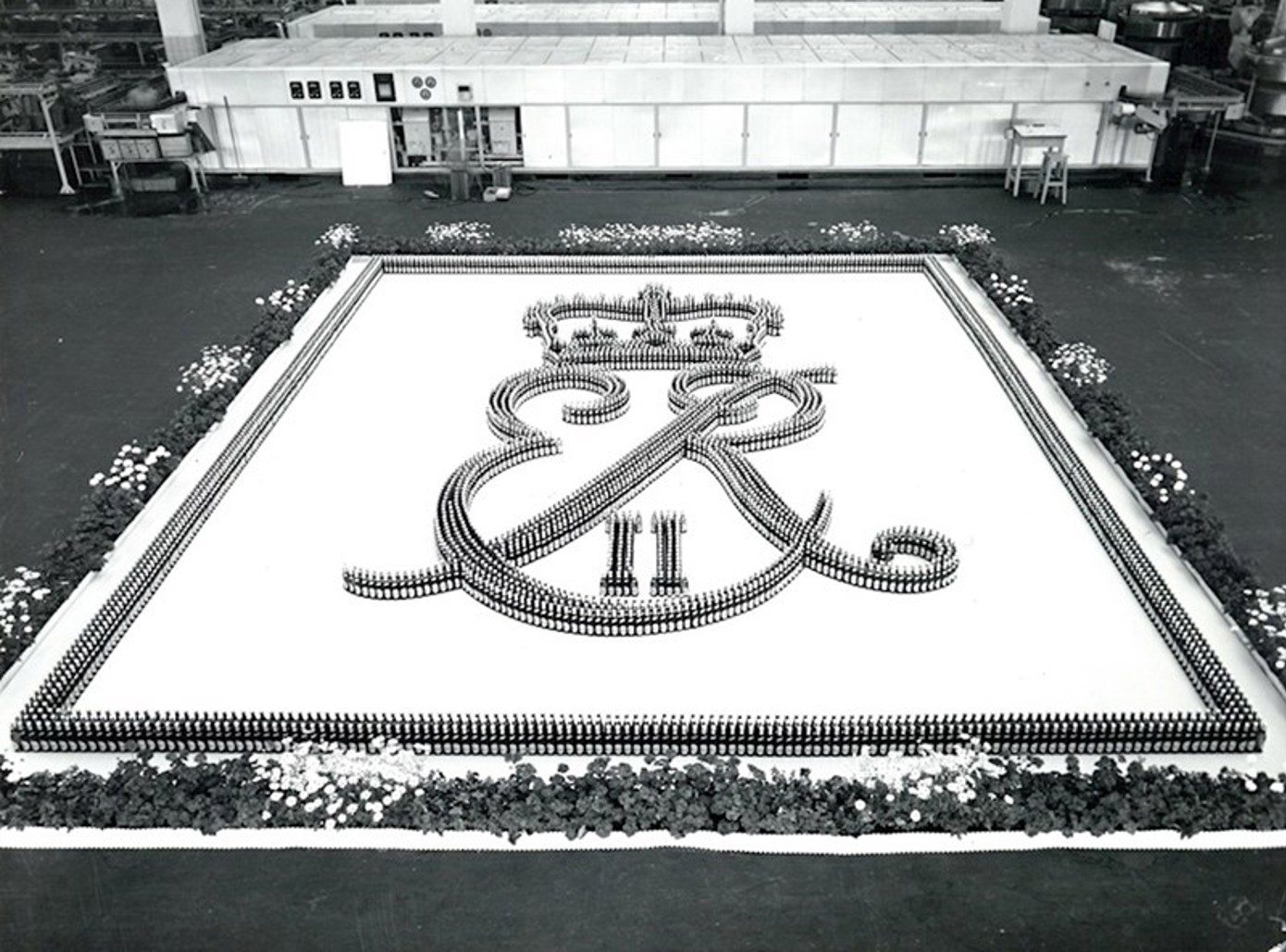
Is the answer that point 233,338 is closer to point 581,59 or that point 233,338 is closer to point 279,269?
point 279,269

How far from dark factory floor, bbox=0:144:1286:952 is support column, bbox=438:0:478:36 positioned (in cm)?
833

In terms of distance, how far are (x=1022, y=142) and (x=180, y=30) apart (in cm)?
2731

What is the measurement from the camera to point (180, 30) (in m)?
33.8

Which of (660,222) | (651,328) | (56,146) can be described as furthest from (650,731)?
(56,146)

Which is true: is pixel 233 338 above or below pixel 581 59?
below

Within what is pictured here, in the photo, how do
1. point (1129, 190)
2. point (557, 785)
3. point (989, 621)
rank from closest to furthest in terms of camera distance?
point (557, 785)
point (989, 621)
point (1129, 190)

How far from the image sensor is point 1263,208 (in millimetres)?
29031

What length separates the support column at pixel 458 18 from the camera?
36625 millimetres

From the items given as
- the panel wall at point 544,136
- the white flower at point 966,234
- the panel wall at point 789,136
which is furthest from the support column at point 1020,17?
the panel wall at point 544,136

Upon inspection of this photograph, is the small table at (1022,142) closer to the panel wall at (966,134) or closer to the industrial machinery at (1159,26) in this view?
the panel wall at (966,134)

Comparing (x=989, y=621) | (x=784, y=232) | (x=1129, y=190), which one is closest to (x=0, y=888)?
(x=989, y=621)

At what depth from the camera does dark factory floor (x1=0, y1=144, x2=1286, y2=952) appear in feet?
32.5

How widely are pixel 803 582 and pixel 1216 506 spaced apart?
7070 millimetres

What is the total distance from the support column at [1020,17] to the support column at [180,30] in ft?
92.9
